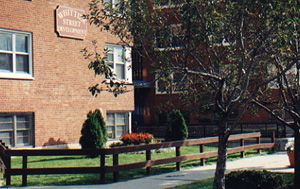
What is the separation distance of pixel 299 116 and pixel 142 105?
1084 inches

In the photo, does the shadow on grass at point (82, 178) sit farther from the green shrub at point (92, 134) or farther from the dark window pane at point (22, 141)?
the dark window pane at point (22, 141)

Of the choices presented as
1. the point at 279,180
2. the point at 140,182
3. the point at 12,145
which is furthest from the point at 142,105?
the point at 279,180

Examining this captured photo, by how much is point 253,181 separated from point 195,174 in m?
3.86

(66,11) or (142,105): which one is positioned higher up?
(66,11)

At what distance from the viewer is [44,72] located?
22391 mm

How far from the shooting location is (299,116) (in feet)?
40.4

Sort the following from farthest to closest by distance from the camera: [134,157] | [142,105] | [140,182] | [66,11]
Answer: [142,105] → [66,11] → [134,157] → [140,182]

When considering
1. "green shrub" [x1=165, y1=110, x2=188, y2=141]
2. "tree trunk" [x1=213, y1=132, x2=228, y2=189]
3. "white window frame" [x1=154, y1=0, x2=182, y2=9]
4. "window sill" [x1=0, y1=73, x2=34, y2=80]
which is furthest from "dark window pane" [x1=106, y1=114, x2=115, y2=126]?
"tree trunk" [x1=213, y1=132, x2=228, y2=189]

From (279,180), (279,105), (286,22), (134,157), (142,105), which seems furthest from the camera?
(142,105)

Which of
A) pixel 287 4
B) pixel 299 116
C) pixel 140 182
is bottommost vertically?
pixel 140 182

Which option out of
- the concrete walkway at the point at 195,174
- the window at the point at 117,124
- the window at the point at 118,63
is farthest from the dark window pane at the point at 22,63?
the concrete walkway at the point at 195,174

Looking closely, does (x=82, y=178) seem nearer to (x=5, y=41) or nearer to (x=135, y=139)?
(x=135, y=139)

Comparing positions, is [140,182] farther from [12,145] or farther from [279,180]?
[12,145]

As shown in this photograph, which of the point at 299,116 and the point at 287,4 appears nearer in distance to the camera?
the point at 287,4
